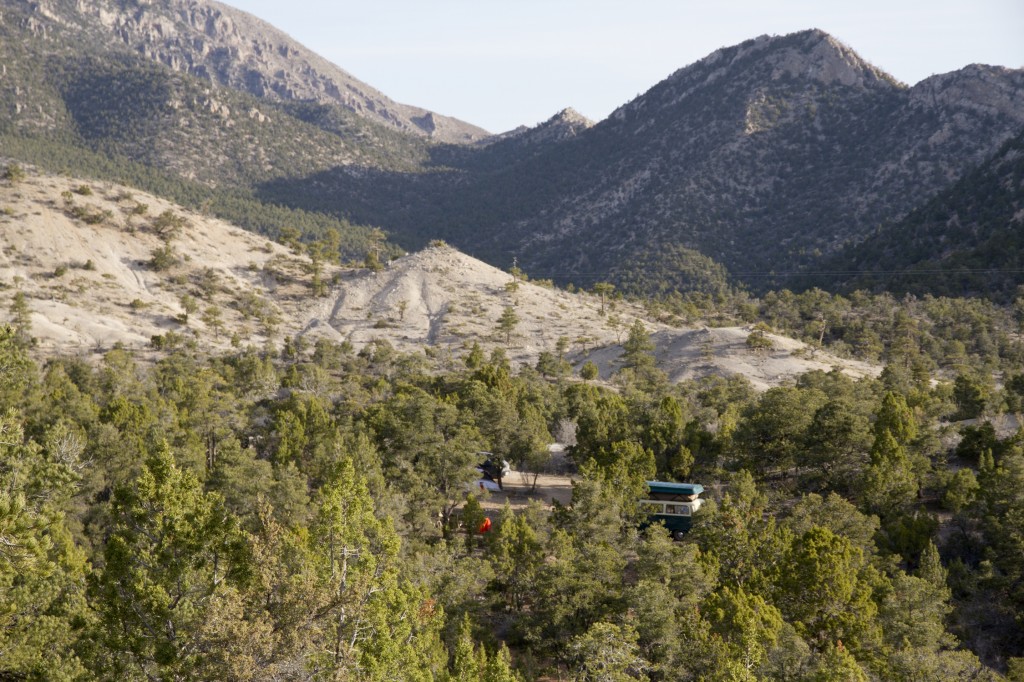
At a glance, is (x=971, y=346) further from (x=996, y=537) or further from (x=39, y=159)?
(x=39, y=159)

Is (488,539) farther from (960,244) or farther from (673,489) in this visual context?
(960,244)

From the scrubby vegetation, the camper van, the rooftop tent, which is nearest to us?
the scrubby vegetation

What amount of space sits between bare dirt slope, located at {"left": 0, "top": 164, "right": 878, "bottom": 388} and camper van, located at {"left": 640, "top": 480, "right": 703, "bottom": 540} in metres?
42.1

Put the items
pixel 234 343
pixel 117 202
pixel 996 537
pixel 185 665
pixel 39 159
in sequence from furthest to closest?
1. pixel 39 159
2. pixel 117 202
3. pixel 234 343
4. pixel 996 537
5. pixel 185 665

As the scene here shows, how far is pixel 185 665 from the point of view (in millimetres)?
14992

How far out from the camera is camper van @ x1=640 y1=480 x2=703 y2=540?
4081 centimetres

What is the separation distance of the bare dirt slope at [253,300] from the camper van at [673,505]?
42.1 meters

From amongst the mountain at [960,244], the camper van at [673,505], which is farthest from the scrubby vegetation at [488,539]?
the mountain at [960,244]

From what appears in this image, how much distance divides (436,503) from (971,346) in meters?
88.4

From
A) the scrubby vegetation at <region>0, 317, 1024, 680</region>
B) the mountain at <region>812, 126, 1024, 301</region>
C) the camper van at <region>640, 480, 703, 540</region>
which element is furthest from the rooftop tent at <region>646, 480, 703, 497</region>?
the mountain at <region>812, 126, 1024, 301</region>

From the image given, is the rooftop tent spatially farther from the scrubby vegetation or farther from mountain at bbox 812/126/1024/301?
mountain at bbox 812/126/1024/301

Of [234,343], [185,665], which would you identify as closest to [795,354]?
[234,343]

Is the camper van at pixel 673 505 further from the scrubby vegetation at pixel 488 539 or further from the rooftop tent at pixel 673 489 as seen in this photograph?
the scrubby vegetation at pixel 488 539

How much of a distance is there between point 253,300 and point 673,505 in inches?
3251
